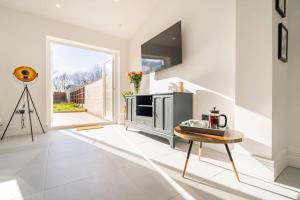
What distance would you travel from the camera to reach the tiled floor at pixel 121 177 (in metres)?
1.14

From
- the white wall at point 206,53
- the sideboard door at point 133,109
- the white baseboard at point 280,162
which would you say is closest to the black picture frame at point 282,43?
the white wall at point 206,53

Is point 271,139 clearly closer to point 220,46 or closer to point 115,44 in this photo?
point 220,46

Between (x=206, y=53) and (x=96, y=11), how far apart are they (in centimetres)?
256

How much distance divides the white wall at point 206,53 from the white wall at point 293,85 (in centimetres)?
55

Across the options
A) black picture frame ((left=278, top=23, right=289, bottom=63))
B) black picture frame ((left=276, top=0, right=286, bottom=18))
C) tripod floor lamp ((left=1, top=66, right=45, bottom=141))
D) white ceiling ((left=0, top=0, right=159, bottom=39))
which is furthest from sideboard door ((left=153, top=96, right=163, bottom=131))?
white ceiling ((left=0, top=0, right=159, bottom=39))

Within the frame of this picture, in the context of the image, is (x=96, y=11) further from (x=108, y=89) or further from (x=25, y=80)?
(x=108, y=89)

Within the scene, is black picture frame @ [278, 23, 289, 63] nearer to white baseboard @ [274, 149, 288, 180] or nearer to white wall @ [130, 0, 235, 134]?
white wall @ [130, 0, 235, 134]

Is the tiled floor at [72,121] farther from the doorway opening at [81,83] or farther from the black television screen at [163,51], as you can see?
the black television screen at [163,51]

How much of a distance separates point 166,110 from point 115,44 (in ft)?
9.10

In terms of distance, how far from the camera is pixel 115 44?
4191mm

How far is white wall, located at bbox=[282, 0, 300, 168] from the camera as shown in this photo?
64.3 inches

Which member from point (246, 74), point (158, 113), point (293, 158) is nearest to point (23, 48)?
point (158, 113)

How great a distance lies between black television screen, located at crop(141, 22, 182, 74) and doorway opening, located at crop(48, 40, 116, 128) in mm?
1377

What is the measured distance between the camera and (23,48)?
3049 mm
